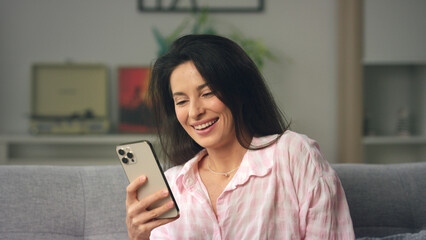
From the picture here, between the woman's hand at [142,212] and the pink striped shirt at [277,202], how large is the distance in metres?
0.17

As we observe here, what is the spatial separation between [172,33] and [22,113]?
4.57 feet

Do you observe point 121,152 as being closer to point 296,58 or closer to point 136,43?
point 136,43

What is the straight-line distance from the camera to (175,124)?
134cm

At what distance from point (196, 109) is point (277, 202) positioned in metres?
0.30

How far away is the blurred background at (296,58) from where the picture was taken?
3357mm

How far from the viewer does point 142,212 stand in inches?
39.3

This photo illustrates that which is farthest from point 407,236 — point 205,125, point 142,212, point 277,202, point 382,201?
point 142,212

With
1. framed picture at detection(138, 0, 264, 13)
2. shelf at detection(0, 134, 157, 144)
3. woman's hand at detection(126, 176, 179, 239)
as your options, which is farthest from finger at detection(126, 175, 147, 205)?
framed picture at detection(138, 0, 264, 13)

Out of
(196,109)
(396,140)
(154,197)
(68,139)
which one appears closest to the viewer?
(154,197)

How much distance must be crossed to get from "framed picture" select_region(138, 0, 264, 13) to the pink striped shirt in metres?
2.62

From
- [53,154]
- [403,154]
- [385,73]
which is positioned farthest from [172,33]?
[403,154]

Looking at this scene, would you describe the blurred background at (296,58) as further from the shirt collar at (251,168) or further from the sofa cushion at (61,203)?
the shirt collar at (251,168)

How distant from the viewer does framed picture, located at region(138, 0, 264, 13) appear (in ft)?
11.7

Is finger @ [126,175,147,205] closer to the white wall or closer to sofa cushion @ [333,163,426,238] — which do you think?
sofa cushion @ [333,163,426,238]
